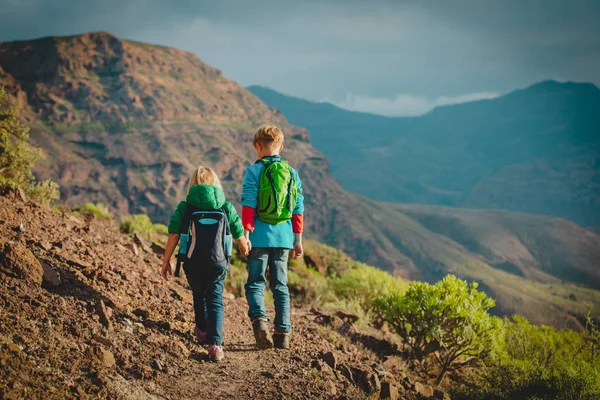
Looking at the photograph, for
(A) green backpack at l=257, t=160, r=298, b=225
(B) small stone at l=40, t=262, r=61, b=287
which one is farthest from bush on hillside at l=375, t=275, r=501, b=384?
(B) small stone at l=40, t=262, r=61, b=287

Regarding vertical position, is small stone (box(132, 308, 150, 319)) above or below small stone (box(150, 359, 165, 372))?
above

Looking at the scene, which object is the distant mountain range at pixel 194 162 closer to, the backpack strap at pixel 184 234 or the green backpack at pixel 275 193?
the green backpack at pixel 275 193

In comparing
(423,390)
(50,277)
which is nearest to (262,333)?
(423,390)

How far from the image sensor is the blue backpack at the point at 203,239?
457 cm

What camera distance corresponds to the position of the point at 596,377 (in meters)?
6.20

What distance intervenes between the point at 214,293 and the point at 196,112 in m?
164

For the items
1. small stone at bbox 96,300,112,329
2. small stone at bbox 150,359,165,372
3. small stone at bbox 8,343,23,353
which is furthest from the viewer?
small stone at bbox 96,300,112,329

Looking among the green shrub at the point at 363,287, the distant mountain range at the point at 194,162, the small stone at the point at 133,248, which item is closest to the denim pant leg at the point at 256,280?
the small stone at the point at 133,248

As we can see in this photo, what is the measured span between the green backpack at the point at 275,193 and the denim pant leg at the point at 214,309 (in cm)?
80

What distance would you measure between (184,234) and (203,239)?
0.23m

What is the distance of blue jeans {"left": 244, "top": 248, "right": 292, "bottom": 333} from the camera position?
5.02 m

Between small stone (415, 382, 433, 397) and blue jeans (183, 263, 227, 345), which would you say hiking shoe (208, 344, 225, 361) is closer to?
blue jeans (183, 263, 227, 345)

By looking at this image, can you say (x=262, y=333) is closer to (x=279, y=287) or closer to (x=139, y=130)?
(x=279, y=287)

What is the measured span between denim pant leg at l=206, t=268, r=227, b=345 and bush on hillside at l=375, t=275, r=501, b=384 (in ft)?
13.3
